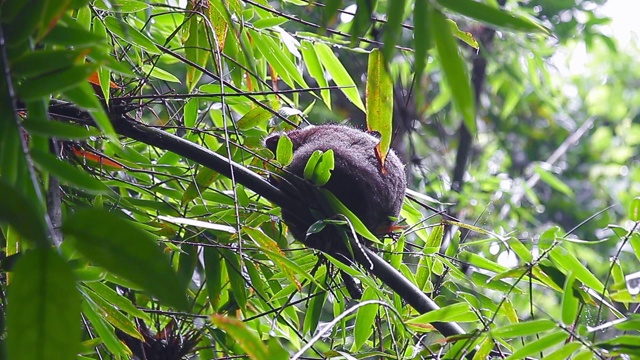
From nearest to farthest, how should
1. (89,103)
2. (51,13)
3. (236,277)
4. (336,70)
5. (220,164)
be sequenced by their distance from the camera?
(51,13) < (89,103) < (220,164) < (236,277) < (336,70)

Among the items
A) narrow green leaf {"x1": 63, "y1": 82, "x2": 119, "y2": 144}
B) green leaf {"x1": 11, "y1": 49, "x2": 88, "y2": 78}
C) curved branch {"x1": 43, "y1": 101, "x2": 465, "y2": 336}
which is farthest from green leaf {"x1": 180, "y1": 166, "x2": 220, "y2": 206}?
green leaf {"x1": 11, "y1": 49, "x2": 88, "y2": 78}

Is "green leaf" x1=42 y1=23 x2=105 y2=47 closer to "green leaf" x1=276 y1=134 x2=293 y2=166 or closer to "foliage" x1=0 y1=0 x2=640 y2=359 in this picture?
"foliage" x1=0 y1=0 x2=640 y2=359

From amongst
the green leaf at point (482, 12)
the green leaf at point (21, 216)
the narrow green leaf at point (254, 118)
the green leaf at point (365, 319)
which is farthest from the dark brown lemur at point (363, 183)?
the green leaf at point (21, 216)

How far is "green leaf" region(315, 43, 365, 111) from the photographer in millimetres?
1867

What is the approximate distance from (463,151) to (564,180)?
225 centimetres

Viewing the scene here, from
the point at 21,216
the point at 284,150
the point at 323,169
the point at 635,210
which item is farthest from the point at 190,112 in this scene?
the point at 21,216

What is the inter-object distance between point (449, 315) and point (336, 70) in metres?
0.85

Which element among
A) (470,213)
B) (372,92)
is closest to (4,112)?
(372,92)

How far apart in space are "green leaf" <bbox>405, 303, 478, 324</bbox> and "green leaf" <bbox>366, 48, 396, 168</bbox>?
39 cm

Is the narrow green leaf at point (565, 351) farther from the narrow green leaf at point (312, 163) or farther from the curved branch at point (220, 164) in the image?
the narrow green leaf at point (312, 163)

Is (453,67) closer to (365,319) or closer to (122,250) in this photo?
(122,250)

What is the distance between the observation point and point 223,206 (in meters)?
1.81

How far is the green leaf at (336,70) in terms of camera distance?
187cm

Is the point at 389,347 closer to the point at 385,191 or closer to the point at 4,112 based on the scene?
the point at 385,191
